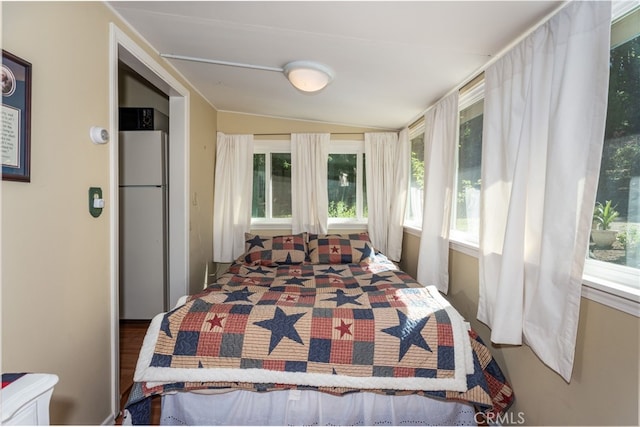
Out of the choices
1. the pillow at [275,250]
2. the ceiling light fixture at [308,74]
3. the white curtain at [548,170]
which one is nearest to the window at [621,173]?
the white curtain at [548,170]

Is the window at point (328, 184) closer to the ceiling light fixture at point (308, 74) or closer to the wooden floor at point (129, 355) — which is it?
the ceiling light fixture at point (308, 74)

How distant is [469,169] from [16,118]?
8.25ft

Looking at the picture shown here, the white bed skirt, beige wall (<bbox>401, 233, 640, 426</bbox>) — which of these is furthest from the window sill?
the white bed skirt

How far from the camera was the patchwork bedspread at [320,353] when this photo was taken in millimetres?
1391

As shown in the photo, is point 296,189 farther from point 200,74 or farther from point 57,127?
point 57,127

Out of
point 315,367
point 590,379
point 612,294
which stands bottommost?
point 315,367

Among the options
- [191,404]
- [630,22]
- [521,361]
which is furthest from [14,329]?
[630,22]

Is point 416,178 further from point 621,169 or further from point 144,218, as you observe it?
point 144,218

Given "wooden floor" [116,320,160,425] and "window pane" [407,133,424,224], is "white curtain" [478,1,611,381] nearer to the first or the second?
"window pane" [407,133,424,224]

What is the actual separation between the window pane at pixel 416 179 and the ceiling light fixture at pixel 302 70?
4.62ft

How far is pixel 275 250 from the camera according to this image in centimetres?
294

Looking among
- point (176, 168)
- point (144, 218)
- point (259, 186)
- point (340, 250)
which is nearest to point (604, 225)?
point (340, 250)

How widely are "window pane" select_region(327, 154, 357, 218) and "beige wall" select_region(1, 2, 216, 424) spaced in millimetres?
2432

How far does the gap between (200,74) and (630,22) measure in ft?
8.60
